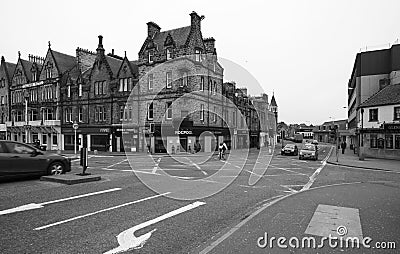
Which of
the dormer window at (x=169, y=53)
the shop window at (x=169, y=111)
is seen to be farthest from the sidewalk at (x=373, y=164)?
the dormer window at (x=169, y=53)

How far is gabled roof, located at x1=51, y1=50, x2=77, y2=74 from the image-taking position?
4572 centimetres

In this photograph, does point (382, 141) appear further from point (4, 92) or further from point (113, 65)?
point (4, 92)

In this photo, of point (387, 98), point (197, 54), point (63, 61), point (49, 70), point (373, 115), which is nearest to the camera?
point (387, 98)

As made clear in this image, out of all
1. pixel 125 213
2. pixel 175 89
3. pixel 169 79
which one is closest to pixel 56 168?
pixel 125 213

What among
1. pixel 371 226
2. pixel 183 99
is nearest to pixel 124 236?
pixel 371 226

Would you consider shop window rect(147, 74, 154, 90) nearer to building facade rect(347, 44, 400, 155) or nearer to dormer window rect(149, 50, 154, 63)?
dormer window rect(149, 50, 154, 63)

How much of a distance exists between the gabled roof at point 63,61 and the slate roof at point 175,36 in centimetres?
1590

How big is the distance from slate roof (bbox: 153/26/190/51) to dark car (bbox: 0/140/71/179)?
26.7m

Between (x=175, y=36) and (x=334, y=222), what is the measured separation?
115 ft

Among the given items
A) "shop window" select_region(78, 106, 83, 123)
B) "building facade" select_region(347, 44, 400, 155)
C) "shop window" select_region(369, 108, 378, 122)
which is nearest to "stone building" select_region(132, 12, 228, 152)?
"shop window" select_region(78, 106, 83, 123)

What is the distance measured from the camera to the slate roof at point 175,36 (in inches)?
1473

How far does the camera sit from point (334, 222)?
688 cm

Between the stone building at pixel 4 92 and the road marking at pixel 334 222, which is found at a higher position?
the stone building at pixel 4 92

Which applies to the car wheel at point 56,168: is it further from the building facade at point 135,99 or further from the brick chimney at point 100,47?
the brick chimney at point 100,47
